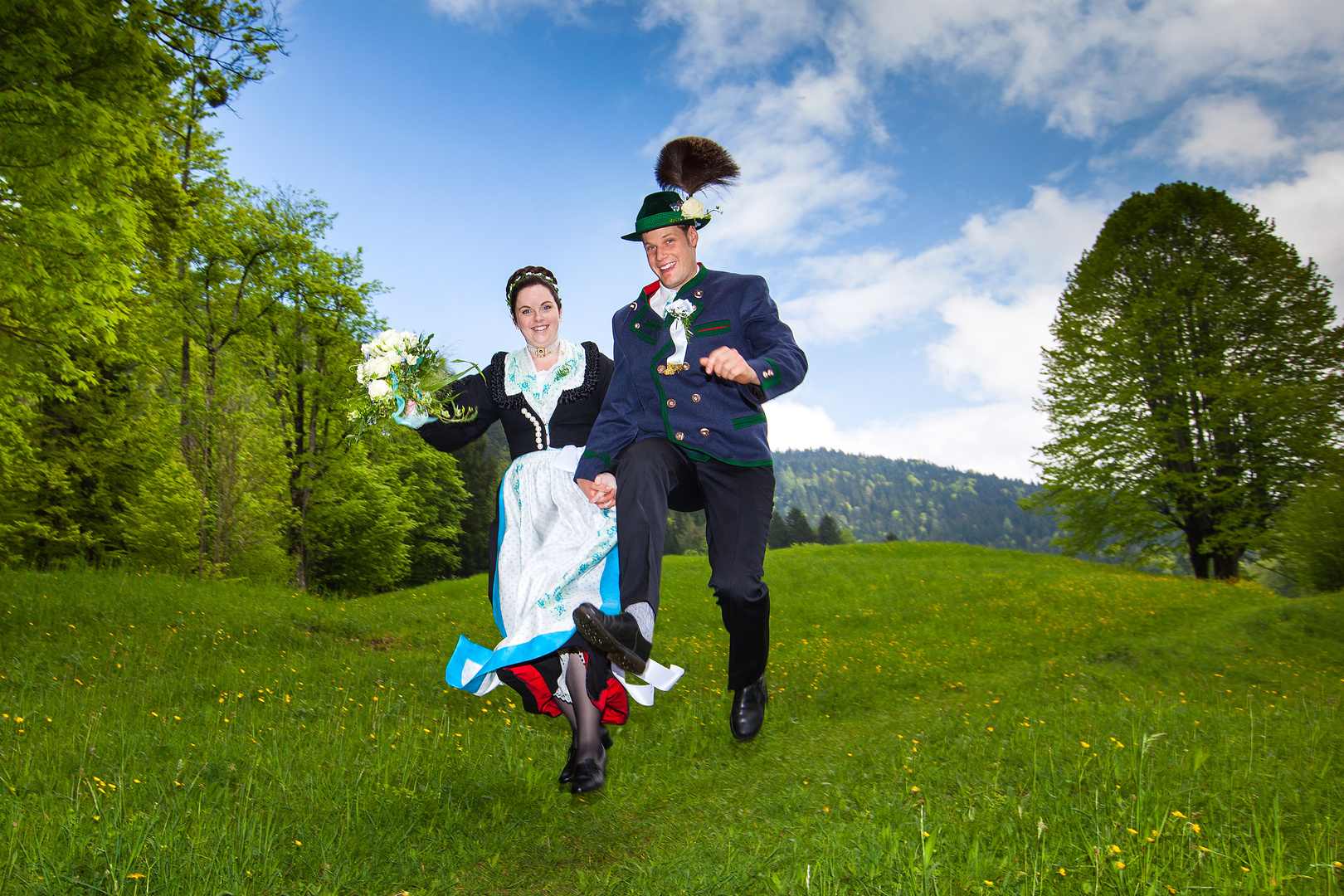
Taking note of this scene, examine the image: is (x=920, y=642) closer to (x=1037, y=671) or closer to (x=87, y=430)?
(x=1037, y=671)

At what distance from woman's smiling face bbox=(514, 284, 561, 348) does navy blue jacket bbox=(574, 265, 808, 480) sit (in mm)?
458

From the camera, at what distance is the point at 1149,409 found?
79.7 ft

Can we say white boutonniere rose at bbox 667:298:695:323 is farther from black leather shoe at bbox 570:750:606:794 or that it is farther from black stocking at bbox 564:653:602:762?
black leather shoe at bbox 570:750:606:794

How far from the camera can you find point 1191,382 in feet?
73.3

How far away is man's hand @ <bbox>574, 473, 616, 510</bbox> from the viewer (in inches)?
145

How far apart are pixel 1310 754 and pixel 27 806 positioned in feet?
21.6

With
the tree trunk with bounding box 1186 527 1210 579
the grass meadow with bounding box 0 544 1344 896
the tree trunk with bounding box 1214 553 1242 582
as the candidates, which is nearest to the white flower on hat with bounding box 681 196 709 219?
the grass meadow with bounding box 0 544 1344 896

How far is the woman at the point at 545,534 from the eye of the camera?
3602mm

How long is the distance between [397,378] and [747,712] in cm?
260

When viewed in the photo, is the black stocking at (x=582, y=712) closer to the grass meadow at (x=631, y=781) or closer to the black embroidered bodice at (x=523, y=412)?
the grass meadow at (x=631, y=781)

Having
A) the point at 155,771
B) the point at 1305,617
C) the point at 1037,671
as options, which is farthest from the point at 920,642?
the point at 155,771

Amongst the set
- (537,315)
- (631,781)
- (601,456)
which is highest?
(537,315)

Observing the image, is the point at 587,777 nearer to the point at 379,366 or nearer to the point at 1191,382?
the point at 379,366

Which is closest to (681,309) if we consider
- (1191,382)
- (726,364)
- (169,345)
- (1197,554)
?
(726,364)
